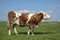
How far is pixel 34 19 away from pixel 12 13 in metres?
2.46

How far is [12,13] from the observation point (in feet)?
68.0

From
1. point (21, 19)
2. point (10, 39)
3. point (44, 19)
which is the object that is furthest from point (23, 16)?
point (10, 39)

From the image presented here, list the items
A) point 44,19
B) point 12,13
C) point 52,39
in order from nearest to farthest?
point 52,39 → point 12,13 → point 44,19

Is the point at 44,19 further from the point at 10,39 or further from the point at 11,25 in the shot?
the point at 10,39

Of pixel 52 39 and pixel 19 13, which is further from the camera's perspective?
pixel 19 13

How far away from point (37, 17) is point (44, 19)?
43.4 inches

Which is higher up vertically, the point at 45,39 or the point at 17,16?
the point at 17,16

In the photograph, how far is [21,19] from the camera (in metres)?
21.0

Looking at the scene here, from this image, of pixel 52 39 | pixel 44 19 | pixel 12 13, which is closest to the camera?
pixel 52 39

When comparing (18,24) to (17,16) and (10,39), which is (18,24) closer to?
(17,16)

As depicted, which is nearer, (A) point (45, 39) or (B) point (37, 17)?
(A) point (45, 39)

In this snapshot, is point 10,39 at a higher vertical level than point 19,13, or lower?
lower

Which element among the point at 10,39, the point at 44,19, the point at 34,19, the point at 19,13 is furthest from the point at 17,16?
the point at 10,39

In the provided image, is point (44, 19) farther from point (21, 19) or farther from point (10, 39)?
point (10, 39)
